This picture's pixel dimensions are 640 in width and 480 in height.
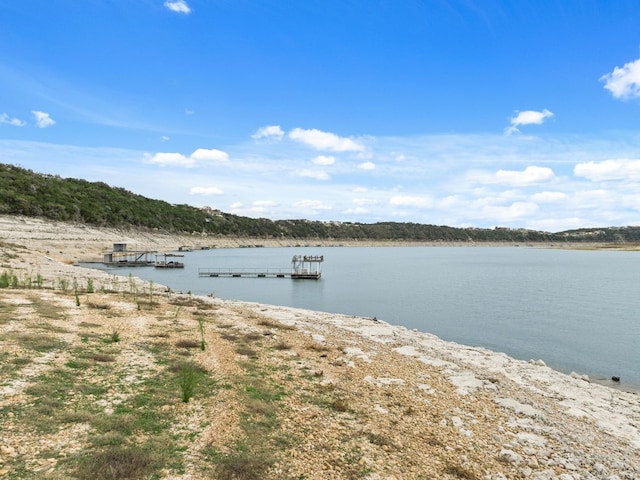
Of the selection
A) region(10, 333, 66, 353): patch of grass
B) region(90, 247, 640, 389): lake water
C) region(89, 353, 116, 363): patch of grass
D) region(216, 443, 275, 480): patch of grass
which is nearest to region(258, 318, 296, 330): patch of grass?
region(89, 353, 116, 363): patch of grass

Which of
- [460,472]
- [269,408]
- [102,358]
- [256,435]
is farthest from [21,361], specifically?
[460,472]

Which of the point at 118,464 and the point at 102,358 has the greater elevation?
the point at 102,358

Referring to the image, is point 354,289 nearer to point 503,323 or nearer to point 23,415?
point 503,323

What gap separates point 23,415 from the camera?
8305mm

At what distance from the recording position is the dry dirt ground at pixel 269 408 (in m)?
7.82

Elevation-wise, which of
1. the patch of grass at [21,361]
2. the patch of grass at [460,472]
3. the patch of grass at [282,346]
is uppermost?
the patch of grass at [21,361]

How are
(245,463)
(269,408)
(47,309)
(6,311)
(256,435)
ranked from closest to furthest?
(245,463) → (256,435) → (269,408) → (6,311) → (47,309)

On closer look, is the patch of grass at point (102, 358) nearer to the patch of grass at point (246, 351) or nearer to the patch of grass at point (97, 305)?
the patch of grass at point (246, 351)

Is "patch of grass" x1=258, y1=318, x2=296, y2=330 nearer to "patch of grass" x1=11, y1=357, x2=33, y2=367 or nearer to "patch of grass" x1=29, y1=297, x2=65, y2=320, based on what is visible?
"patch of grass" x1=29, y1=297, x2=65, y2=320

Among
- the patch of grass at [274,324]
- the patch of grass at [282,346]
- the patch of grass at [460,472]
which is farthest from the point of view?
the patch of grass at [274,324]

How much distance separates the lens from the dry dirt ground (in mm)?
7816

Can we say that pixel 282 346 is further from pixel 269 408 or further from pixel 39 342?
pixel 39 342

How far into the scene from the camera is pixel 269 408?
34.1ft

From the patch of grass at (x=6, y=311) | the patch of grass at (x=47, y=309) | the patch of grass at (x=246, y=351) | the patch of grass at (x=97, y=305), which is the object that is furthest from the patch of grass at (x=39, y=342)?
the patch of grass at (x=97, y=305)
